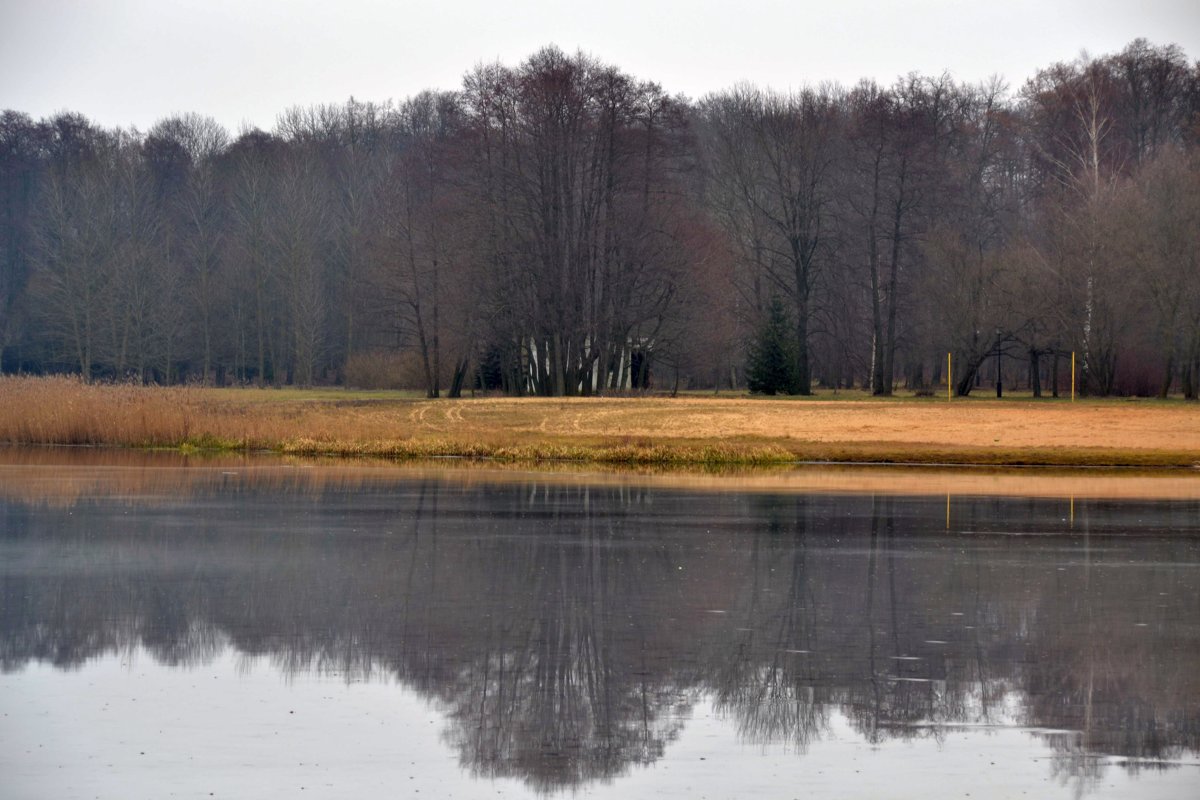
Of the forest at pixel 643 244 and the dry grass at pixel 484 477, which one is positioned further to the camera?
the forest at pixel 643 244

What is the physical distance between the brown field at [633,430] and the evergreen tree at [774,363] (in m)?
13.4

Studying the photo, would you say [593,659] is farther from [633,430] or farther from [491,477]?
[633,430]

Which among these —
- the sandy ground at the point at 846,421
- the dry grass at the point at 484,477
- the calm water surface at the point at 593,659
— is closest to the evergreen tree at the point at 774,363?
the sandy ground at the point at 846,421

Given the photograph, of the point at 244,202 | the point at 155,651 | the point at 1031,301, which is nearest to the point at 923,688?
the point at 155,651

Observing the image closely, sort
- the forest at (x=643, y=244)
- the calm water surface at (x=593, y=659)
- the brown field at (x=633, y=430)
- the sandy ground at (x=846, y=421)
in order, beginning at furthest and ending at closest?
1. the forest at (x=643, y=244)
2. the sandy ground at (x=846, y=421)
3. the brown field at (x=633, y=430)
4. the calm water surface at (x=593, y=659)

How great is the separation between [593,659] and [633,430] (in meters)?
31.0

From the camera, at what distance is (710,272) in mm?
61812

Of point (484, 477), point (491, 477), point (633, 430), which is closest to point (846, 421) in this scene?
point (633, 430)

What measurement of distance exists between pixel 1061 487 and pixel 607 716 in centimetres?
2148

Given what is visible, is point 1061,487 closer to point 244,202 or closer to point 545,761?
point 545,761

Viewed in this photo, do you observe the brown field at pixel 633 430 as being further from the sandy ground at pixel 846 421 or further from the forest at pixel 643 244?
the forest at pixel 643 244

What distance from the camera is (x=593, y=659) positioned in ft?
37.5

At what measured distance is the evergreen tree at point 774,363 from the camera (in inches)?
2419

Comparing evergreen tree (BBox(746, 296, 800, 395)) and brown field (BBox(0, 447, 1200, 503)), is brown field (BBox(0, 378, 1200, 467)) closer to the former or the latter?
brown field (BBox(0, 447, 1200, 503))
